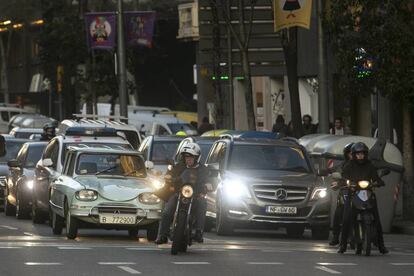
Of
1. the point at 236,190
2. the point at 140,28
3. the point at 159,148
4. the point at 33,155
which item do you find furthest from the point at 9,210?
the point at 140,28

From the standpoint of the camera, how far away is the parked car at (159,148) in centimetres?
2988

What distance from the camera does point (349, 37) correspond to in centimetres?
2719

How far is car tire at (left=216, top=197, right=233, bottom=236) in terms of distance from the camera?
77.5 feet

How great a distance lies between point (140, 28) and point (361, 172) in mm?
25509

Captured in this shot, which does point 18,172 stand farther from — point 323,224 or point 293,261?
point 293,261

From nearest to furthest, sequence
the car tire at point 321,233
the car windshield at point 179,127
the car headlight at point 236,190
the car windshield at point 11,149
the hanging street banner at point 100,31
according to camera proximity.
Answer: the car headlight at point 236,190 < the car tire at point 321,233 < the car windshield at point 11,149 < the hanging street banner at point 100,31 < the car windshield at point 179,127

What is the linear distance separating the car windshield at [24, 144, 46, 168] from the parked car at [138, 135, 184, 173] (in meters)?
2.21

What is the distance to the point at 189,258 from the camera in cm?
1822

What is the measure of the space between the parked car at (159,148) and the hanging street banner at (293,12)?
399cm

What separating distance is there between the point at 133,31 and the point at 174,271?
29.1 metres

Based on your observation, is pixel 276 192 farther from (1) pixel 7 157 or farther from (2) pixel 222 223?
(1) pixel 7 157

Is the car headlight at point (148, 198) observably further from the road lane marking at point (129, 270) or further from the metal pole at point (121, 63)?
the metal pole at point (121, 63)

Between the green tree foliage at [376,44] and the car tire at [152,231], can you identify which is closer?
the car tire at [152,231]

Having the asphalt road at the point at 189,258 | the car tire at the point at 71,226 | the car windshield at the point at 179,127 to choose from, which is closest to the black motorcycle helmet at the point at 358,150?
the asphalt road at the point at 189,258
